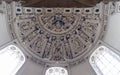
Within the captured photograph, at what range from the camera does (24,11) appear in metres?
16.1

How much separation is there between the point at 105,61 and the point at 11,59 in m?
5.30

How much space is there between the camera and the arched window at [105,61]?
14.2m

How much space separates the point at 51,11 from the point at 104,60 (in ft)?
14.7

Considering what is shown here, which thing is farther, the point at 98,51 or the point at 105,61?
the point at 98,51

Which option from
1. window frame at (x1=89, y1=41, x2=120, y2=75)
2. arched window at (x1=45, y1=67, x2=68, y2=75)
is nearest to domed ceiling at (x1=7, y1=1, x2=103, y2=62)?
window frame at (x1=89, y1=41, x2=120, y2=75)

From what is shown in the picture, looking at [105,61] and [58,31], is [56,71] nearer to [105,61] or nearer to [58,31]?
[58,31]

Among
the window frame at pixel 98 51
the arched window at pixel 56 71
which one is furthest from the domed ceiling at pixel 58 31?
the arched window at pixel 56 71

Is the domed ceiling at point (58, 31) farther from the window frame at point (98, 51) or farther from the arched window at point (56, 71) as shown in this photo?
the arched window at point (56, 71)

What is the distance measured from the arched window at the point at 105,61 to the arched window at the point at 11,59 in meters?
4.21

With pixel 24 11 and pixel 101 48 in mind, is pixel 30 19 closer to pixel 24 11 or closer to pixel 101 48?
pixel 24 11

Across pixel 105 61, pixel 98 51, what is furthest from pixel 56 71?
pixel 105 61

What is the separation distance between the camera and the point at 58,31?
1781cm

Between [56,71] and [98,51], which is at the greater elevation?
[98,51]

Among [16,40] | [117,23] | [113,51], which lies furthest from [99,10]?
[16,40]
